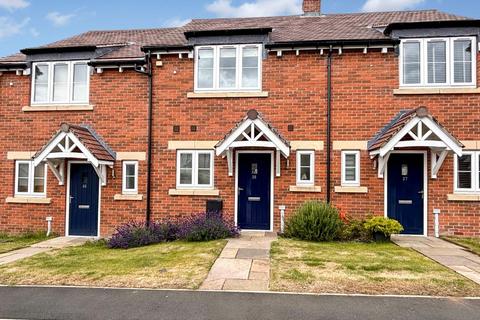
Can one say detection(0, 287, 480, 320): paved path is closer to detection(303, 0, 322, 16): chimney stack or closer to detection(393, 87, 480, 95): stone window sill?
detection(393, 87, 480, 95): stone window sill

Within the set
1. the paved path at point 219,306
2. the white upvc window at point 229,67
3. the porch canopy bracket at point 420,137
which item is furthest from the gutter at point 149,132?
the porch canopy bracket at point 420,137

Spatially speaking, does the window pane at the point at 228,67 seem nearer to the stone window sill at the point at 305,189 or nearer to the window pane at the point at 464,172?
the stone window sill at the point at 305,189

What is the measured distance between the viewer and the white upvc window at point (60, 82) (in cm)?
1166

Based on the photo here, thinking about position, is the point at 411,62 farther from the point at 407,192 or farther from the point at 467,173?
the point at 407,192

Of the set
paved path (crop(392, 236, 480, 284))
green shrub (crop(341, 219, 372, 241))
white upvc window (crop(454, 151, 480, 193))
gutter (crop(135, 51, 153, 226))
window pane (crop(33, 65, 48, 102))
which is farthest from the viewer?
window pane (crop(33, 65, 48, 102))

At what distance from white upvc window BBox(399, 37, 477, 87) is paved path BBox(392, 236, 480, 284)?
14.4 feet

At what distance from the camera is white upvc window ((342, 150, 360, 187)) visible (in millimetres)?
10367

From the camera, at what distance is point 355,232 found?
9531mm

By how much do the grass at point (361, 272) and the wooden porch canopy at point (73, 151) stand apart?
18.8 feet

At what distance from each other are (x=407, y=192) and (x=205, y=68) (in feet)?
23.2

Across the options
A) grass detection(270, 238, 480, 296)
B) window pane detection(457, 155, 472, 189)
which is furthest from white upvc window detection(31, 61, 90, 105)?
window pane detection(457, 155, 472, 189)

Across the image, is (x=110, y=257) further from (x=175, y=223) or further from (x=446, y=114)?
(x=446, y=114)

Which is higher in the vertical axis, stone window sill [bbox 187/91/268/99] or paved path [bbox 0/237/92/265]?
stone window sill [bbox 187/91/268/99]

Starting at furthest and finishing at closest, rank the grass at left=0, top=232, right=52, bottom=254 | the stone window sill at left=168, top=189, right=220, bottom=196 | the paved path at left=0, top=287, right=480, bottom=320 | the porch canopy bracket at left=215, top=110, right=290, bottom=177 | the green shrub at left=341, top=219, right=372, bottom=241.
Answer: the stone window sill at left=168, top=189, right=220, bottom=196 < the porch canopy bracket at left=215, top=110, right=290, bottom=177 < the grass at left=0, top=232, right=52, bottom=254 < the green shrub at left=341, top=219, right=372, bottom=241 < the paved path at left=0, top=287, right=480, bottom=320
